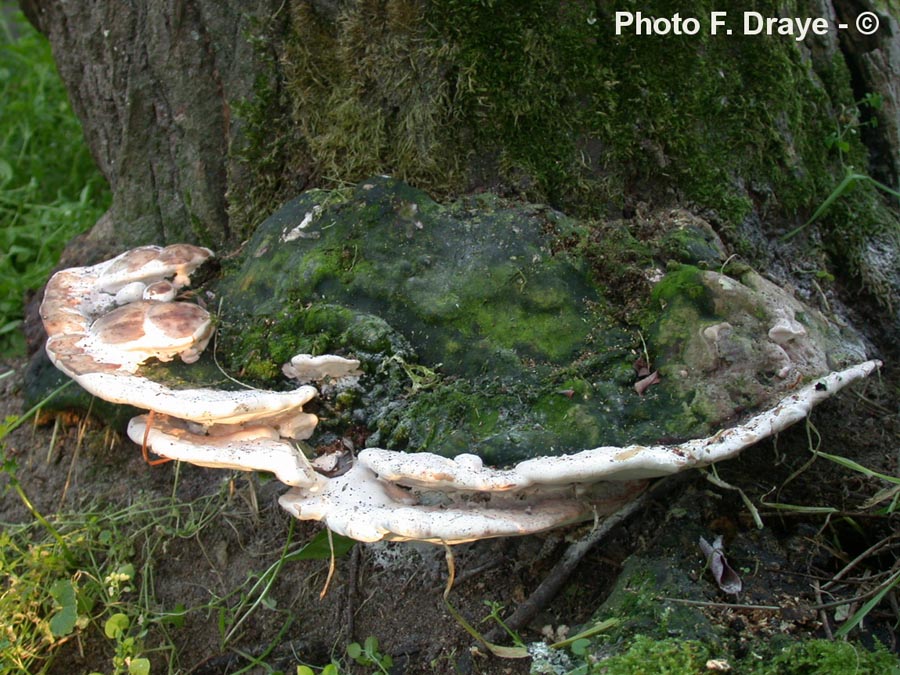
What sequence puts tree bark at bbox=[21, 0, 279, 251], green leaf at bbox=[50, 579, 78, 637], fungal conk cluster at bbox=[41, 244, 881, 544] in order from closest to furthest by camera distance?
fungal conk cluster at bbox=[41, 244, 881, 544], green leaf at bbox=[50, 579, 78, 637], tree bark at bbox=[21, 0, 279, 251]

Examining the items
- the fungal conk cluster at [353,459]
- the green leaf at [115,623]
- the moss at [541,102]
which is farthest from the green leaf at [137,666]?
the moss at [541,102]

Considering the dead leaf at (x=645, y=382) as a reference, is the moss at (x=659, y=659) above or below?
below

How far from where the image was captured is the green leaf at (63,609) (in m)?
2.90

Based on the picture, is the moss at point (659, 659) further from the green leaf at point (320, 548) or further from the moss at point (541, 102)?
the moss at point (541, 102)

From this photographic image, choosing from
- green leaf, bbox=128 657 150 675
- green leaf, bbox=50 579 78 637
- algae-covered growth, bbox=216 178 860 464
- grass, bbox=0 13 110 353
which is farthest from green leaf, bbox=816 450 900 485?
grass, bbox=0 13 110 353

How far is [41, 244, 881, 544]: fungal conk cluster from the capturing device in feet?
6.47

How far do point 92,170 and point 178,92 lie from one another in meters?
2.81

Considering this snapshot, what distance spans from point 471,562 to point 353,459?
73 cm

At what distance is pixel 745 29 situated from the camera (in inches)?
120

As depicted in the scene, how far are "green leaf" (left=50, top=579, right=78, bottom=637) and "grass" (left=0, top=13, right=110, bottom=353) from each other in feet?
5.35

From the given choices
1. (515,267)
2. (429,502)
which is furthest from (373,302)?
(429,502)

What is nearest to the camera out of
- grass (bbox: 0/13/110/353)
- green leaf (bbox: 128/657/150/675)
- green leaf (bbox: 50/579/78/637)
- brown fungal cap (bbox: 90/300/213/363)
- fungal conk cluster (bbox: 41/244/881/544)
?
fungal conk cluster (bbox: 41/244/881/544)

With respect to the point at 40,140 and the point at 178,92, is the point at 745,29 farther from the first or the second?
the point at 40,140

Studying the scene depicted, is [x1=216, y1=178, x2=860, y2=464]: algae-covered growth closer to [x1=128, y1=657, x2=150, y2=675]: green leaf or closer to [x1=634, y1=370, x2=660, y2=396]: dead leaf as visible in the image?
[x1=634, y1=370, x2=660, y2=396]: dead leaf
